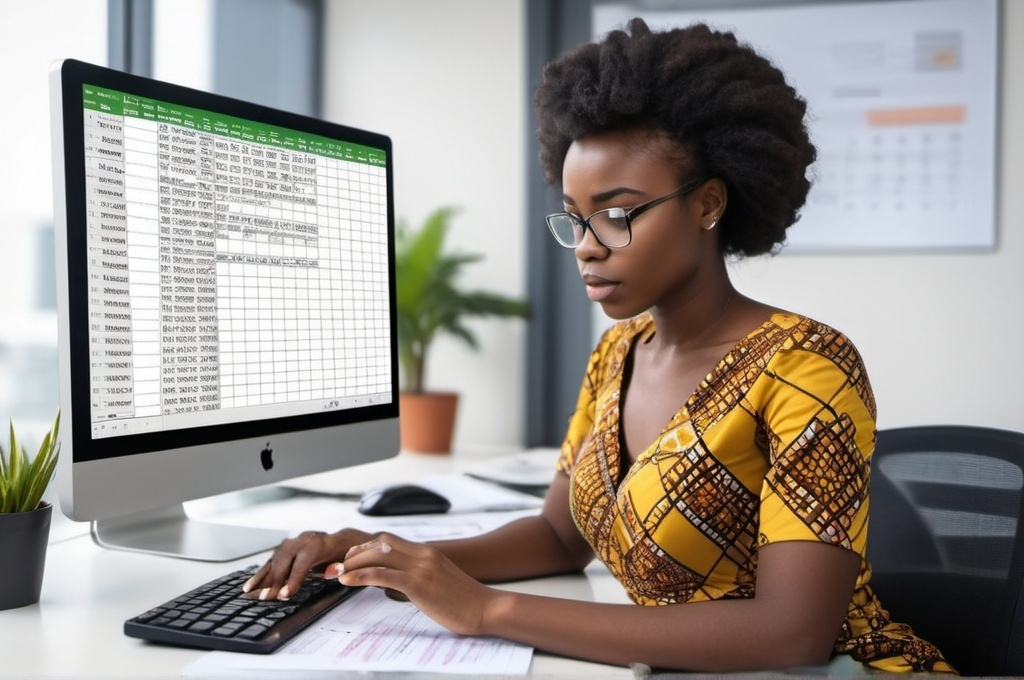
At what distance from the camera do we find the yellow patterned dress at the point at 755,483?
32.8 inches

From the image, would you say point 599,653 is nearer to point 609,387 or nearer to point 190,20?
point 609,387

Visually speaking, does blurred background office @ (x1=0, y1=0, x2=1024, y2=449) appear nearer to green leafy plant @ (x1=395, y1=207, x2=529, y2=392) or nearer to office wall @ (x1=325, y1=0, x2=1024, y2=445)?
office wall @ (x1=325, y1=0, x2=1024, y2=445)

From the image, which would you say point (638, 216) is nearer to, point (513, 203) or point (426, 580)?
point (426, 580)

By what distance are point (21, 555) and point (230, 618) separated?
0.84ft

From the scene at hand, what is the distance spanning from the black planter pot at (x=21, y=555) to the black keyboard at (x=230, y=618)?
185 mm

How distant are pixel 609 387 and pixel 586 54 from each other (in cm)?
41

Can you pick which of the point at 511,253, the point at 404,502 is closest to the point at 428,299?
the point at 511,253

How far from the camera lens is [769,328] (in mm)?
970

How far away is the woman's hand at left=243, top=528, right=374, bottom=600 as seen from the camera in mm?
901

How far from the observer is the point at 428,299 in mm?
2479

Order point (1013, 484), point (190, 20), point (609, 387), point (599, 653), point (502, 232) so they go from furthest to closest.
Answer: point (502, 232) → point (190, 20) → point (609, 387) → point (1013, 484) → point (599, 653)

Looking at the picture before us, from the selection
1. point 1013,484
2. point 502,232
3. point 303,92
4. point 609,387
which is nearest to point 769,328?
point 609,387

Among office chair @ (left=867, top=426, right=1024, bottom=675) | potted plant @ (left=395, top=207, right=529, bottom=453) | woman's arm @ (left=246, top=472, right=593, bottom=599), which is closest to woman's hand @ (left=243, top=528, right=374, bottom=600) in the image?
woman's arm @ (left=246, top=472, right=593, bottom=599)

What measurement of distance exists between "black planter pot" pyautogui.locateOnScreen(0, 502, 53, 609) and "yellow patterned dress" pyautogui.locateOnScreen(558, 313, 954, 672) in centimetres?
58
